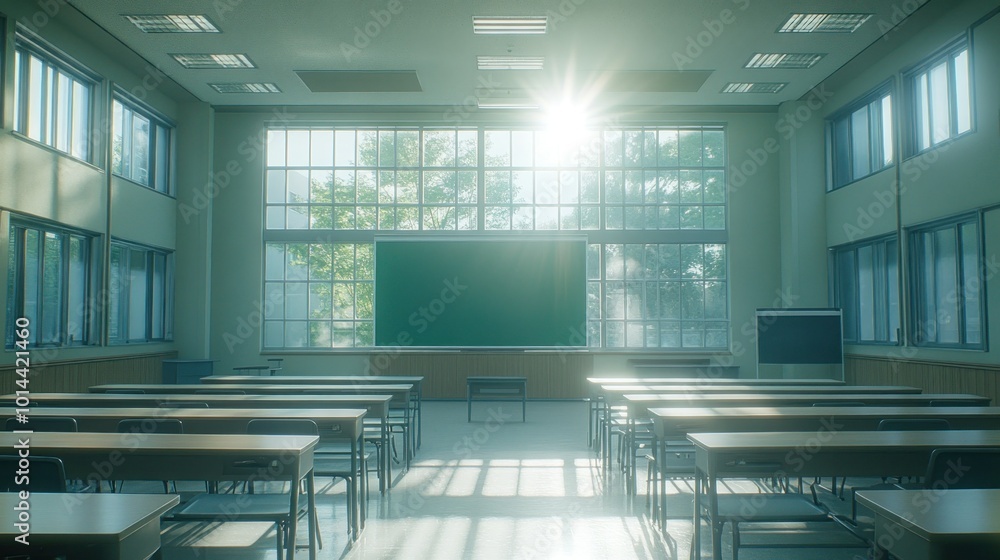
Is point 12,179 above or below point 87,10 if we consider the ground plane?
below

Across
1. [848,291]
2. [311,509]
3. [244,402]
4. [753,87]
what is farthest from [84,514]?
[848,291]

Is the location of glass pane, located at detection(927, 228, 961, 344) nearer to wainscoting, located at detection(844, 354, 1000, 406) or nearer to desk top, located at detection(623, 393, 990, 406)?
wainscoting, located at detection(844, 354, 1000, 406)

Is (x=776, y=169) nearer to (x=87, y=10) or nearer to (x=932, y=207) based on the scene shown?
(x=932, y=207)

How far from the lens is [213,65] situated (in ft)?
32.7

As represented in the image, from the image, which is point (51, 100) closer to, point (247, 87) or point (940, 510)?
point (247, 87)

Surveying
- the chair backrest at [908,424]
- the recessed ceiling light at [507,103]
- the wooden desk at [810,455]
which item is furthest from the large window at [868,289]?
the wooden desk at [810,455]

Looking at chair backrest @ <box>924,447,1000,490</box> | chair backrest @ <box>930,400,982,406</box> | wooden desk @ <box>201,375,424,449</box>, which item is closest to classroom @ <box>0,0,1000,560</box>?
chair backrest @ <box>924,447,1000,490</box>

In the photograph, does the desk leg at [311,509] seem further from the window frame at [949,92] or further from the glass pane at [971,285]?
the window frame at [949,92]

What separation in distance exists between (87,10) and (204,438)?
661cm

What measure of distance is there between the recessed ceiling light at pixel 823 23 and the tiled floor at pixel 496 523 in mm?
5423

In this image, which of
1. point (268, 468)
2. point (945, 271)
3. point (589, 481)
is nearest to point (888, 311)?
point (945, 271)

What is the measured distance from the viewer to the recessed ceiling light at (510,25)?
27.3 feet

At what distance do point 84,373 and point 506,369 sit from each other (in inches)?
230

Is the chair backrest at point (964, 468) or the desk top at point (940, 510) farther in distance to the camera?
the chair backrest at point (964, 468)
